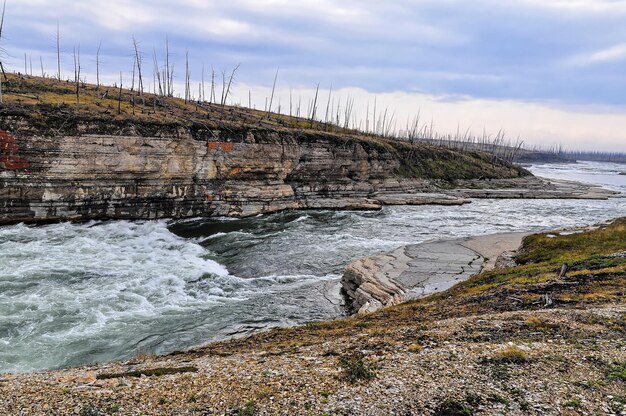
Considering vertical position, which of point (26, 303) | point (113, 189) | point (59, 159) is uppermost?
point (59, 159)

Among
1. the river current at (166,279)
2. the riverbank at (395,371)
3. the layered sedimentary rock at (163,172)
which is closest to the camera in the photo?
the riverbank at (395,371)

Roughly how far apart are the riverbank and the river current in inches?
193

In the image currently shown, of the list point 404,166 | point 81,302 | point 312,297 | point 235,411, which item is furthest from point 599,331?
point 404,166

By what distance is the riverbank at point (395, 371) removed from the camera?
8828 millimetres

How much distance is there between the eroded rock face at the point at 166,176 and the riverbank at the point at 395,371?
33087 millimetres

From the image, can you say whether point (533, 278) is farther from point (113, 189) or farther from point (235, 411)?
point (113, 189)

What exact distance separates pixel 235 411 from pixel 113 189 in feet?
130

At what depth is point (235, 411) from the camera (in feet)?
28.7

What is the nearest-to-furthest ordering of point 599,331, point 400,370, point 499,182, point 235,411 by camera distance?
1. point 235,411
2. point 400,370
3. point 599,331
4. point 499,182

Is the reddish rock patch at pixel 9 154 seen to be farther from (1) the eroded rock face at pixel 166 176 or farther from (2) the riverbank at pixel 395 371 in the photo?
(2) the riverbank at pixel 395 371

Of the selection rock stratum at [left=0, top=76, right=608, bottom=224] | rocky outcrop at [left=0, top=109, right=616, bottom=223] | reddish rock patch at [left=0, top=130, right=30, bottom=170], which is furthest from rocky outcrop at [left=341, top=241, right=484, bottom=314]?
reddish rock patch at [left=0, top=130, right=30, bottom=170]

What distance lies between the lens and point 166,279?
2592 cm

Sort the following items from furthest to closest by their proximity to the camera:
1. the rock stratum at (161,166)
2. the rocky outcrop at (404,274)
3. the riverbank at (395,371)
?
the rock stratum at (161,166), the rocky outcrop at (404,274), the riverbank at (395,371)

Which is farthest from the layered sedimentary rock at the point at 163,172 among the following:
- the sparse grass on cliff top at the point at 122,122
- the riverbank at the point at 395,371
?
the riverbank at the point at 395,371
